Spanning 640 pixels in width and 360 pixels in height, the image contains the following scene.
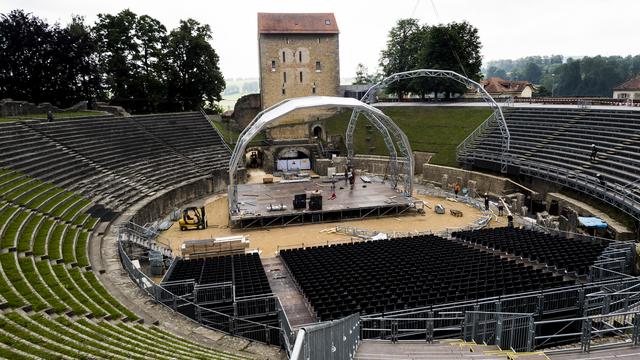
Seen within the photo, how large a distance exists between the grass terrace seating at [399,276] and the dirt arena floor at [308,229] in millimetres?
5556

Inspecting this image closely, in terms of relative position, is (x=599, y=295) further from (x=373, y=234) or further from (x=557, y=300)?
(x=373, y=234)

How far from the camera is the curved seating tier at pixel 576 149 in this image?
1041 inches

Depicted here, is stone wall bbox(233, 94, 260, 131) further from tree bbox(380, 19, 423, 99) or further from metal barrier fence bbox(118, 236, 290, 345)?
metal barrier fence bbox(118, 236, 290, 345)

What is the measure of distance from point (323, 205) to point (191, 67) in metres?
32.8

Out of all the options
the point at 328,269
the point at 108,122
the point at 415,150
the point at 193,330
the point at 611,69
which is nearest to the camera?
the point at 193,330

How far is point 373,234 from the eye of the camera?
28.5 metres

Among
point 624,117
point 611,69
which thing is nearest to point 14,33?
point 624,117

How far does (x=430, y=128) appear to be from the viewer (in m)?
52.0

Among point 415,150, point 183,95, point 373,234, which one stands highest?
point 183,95

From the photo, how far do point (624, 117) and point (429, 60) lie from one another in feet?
98.2

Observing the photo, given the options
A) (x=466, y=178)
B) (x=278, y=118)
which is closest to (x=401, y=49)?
(x=466, y=178)

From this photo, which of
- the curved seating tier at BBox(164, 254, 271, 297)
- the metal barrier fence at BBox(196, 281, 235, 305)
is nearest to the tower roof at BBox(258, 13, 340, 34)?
the curved seating tier at BBox(164, 254, 271, 297)

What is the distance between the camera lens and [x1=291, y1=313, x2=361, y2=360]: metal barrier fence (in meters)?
6.21

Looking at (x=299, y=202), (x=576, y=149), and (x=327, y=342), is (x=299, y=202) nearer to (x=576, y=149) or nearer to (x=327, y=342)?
(x=576, y=149)
